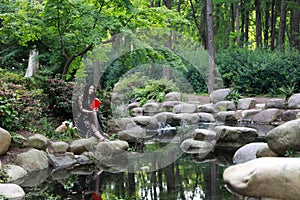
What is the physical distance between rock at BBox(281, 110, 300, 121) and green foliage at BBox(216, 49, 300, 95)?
147 inches

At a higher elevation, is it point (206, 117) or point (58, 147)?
point (206, 117)

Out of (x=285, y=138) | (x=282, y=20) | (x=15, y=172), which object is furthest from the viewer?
(x=282, y=20)

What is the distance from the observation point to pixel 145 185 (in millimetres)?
6898

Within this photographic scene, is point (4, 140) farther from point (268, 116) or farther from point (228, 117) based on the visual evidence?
point (268, 116)

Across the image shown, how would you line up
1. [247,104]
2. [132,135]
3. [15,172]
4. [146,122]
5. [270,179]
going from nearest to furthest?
[270,179]
[15,172]
[132,135]
[146,122]
[247,104]

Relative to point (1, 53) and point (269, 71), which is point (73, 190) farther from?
point (269, 71)

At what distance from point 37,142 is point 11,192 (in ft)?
8.94

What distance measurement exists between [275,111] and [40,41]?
8437 millimetres

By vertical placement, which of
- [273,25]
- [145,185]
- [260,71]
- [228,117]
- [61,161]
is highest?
[273,25]

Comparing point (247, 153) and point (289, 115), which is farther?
point (289, 115)

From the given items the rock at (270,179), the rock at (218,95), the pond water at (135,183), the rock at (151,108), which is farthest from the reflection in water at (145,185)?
the rock at (218,95)

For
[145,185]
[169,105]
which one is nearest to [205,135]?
[145,185]

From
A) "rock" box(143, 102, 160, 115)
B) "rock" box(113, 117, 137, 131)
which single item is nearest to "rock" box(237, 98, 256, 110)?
"rock" box(143, 102, 160, 115)

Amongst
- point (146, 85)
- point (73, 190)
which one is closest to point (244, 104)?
point (146, 85)
